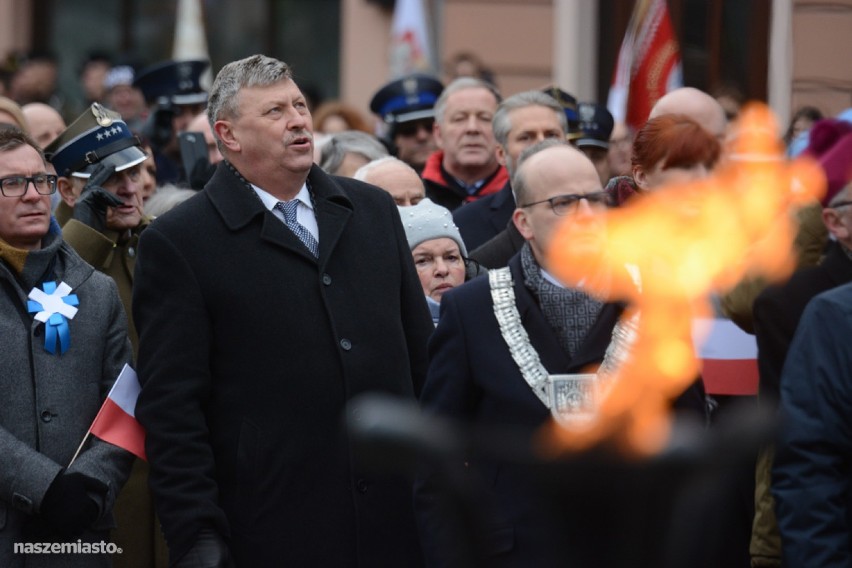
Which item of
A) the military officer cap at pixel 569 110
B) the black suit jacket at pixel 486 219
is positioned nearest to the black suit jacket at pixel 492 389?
the black suit jacket at pixel 486 219

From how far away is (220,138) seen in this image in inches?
183

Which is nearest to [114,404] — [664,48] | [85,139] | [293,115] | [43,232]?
[43,232]

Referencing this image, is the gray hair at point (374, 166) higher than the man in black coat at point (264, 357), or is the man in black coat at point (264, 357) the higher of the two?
the gray hair at point (374, 166)

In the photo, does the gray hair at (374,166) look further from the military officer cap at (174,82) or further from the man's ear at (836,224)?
the military officer cap at (174,82)

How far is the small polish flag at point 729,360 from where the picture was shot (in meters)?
5.36

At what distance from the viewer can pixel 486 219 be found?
21.6 feet

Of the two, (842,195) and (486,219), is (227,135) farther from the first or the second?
(486,219)

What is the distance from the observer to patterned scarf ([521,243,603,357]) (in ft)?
13.5

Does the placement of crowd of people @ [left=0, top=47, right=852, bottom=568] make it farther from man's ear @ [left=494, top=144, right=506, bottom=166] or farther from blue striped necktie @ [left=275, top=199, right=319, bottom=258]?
man's ear @ [left=494, top=144, right=506, bottom=166]

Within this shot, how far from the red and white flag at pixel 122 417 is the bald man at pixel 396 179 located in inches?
67.3

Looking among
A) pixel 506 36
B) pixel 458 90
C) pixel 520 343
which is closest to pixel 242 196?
pixel 520 343

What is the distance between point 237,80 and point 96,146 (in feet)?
4.93

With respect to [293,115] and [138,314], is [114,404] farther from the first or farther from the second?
[293,115]

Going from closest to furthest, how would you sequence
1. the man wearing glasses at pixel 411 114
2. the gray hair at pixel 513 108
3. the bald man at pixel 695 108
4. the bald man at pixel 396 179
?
the bald man at pixel 695 108, the bald man at pixel 396 179, the gray hair at pixel 513 108, the man wearing glasses at pixel 411 114
